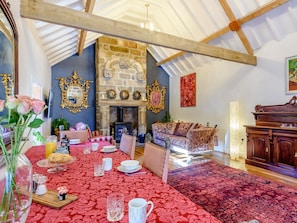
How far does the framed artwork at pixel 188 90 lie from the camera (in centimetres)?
688

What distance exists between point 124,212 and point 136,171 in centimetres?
56

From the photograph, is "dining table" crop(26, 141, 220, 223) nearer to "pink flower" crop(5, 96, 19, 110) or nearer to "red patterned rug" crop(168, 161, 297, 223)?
"pink flower" crop(5, 96, 19, 110)

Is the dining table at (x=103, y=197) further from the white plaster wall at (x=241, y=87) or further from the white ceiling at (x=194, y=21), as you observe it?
the white plaster wall at (x=241, y=87)

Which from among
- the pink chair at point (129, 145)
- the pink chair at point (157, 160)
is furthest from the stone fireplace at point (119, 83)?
the pink chair at point (157, 160)

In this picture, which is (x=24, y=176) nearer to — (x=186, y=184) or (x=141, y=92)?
(x=186, y=184)

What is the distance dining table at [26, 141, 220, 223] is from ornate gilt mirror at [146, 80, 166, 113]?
6.41 meters

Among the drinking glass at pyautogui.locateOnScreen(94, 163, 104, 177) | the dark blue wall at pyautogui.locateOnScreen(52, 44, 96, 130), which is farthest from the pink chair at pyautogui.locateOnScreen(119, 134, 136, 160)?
the dark blue wall at pyautogui.locateOnScreen(52, 44, 96, 130)

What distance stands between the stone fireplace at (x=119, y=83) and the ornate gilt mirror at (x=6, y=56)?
4771 millimetres

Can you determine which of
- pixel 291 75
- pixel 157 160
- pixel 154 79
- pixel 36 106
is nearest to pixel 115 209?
pixel 36 106

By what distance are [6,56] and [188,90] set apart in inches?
244

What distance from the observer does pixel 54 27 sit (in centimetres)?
376

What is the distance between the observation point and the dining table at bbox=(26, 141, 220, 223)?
84cm

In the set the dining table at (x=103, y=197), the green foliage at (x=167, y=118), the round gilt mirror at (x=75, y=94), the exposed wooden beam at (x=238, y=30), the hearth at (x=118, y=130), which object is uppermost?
the exposed wooden beam at (x=238, y=30)

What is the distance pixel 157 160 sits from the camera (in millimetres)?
1646
